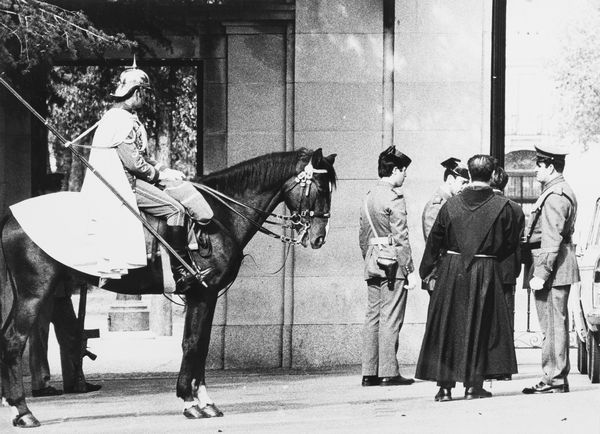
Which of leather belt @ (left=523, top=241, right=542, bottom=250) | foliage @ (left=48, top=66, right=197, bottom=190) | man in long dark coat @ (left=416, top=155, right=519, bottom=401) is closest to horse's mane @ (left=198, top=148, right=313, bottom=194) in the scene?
man in long dark coat @ (left=416, top=155, right=519, bottom=401)

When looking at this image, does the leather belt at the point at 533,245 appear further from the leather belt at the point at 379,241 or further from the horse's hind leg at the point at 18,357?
the horse's hind leg at the point at 18,357

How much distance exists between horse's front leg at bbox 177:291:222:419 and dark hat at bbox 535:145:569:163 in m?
3.38

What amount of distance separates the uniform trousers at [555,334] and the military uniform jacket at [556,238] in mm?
121

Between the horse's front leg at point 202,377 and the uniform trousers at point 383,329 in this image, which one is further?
the uniform trousers at point 383,329

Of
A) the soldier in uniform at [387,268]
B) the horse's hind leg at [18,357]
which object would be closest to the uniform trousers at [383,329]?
the soldier in uniform at [387,268]

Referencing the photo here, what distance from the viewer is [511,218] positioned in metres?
11.6

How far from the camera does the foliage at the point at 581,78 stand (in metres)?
33.9

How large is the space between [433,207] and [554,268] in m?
1.76

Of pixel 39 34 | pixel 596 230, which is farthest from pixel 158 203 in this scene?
pixel 596 230

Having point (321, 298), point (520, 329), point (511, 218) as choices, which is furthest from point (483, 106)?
point (520, 329)

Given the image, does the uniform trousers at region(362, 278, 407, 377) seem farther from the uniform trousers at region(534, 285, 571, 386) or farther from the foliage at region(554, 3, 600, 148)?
the foliage at region(554, 3, 600, 148)

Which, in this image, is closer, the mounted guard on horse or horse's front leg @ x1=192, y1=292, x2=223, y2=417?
the mounted guard on horse

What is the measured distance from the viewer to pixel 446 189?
13773 mm

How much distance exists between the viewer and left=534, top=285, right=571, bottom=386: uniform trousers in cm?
1220
